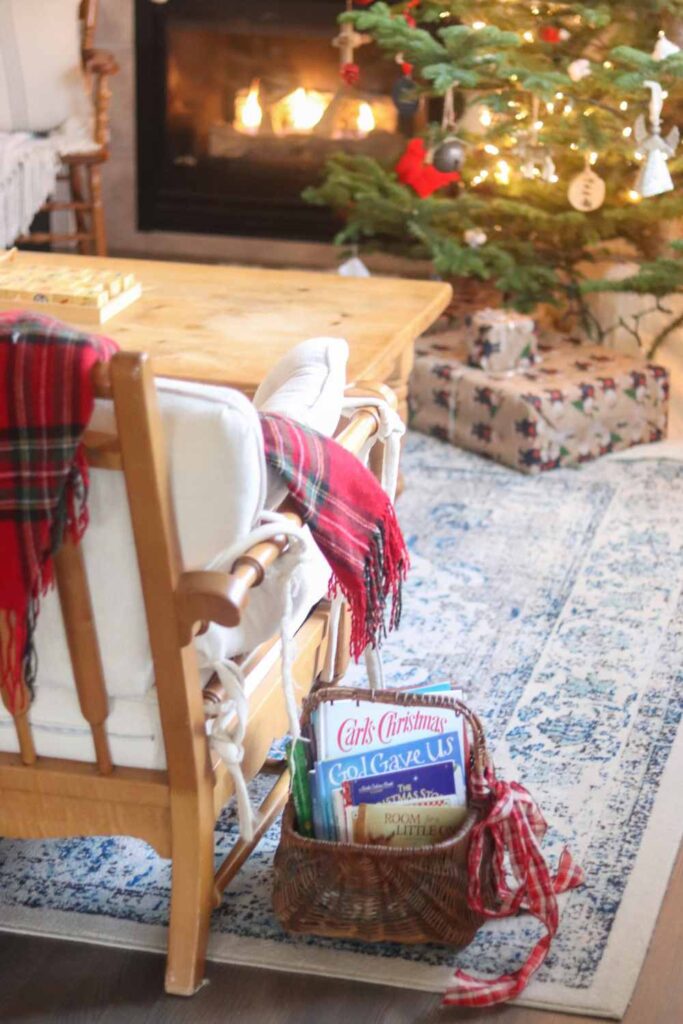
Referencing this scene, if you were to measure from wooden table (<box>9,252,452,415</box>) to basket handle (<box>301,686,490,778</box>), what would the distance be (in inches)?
31.0

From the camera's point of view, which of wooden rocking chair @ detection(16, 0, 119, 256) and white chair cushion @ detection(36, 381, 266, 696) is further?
wooden rocking chair @ detection(16, 0, 119, 256)

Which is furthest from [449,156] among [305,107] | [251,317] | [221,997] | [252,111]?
[221,997]

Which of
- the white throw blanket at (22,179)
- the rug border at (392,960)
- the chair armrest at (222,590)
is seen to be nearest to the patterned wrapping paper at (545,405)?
the white throw blanket at (22,179)

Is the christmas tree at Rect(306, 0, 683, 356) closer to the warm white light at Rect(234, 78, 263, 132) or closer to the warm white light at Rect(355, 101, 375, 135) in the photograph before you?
the warm white light at Rect(355, 101, 375, 135)

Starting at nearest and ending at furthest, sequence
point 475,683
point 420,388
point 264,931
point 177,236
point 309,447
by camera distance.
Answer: point 309,447 → point 264,931 → point 475,683 → point 420,388 → point 177,236

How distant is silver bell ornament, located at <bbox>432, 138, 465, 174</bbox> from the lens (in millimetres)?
3561

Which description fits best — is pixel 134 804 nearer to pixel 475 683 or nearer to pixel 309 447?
pixel 309 447

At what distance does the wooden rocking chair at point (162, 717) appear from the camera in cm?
145

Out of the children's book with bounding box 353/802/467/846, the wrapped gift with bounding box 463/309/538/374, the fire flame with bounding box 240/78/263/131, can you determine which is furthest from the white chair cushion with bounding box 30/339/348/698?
the fire flame with bounding box 240/78/263/131

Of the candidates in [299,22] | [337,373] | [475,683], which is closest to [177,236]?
[299,22]

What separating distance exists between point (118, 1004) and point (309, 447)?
69 cm

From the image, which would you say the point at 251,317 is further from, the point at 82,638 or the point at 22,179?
the point at 22,179

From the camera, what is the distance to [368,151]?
4898mm

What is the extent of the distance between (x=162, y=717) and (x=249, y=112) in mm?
3761
